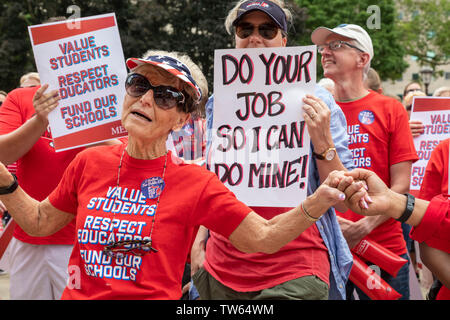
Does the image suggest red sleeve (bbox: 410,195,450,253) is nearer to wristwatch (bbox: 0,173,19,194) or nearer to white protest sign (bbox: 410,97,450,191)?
wristwatch (bbox: 0,173,19,194)

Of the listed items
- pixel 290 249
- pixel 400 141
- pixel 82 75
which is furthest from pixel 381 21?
pixel 290 249

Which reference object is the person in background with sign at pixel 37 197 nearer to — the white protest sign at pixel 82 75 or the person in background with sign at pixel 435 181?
the white protest sign at pixel 82 75

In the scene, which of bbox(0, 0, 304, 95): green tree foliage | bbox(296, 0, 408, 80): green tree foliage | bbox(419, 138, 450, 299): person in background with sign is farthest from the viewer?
bbox(296, 0, 408, 80): green tree foliage

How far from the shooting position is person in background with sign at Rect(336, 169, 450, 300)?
2.64 meters

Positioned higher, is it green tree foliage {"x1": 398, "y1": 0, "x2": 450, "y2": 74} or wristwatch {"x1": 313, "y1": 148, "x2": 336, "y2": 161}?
wristwatch {"x1": 313, "y1": 148, "x2": 336, "y2": 161}

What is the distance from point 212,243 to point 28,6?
76.6 ft

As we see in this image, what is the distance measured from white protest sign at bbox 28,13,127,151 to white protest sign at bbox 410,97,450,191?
2927 mm

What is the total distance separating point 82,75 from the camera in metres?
3.48

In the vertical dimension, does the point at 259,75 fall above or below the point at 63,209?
above

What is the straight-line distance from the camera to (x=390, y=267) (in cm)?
372

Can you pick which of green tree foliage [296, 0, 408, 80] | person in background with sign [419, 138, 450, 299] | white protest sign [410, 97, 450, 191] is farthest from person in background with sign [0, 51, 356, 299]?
green tree foliage [296, 0, 408, 80]
